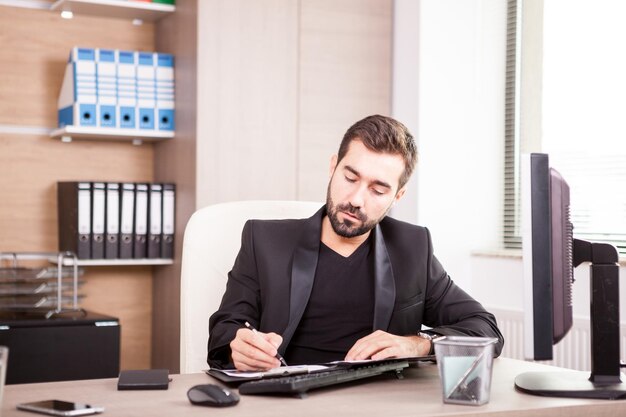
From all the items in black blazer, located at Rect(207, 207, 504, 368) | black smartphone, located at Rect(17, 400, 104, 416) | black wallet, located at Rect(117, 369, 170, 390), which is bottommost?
black wallet, located at Rect(117, 369, 170, 390)

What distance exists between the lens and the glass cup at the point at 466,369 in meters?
1.44

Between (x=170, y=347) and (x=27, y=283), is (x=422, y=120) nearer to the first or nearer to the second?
(x=170, y=347)

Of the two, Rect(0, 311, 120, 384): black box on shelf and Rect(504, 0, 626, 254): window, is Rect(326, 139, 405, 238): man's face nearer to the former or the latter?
Rect(0, 311, 120, 384): black box on shelf

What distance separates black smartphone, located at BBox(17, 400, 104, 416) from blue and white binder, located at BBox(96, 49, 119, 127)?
91.7 inches

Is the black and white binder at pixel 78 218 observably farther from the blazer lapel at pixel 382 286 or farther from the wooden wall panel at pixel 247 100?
the blazer lapel at pixel 382 286

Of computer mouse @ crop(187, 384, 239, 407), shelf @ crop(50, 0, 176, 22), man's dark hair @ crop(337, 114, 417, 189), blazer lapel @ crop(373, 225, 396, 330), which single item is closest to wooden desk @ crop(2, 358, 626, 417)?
computer mouse @ crop(187, 384, 239, 407)

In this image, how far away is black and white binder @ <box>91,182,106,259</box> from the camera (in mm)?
3549

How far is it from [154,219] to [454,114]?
1.45 metres

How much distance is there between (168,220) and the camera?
370 cm

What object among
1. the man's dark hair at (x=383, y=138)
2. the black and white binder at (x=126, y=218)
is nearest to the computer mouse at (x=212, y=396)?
the man's dark hair at (x=383, y=138)

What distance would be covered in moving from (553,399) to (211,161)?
7.52ft

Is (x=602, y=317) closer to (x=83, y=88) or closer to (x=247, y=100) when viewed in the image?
(x=247, y=100)

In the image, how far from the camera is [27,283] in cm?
326

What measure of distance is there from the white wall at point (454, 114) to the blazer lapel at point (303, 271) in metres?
1.85
